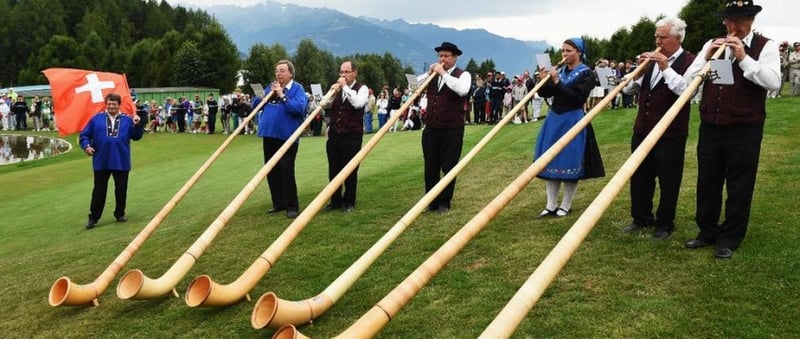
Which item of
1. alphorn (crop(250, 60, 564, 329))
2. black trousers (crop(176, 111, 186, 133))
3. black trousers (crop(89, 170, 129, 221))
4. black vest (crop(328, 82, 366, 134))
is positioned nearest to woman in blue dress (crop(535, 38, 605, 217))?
alphorn (crop(250, 60, 564, 329))

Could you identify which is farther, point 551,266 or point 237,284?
point 237,284

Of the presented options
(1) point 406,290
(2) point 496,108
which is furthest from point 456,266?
(2) point 496,108

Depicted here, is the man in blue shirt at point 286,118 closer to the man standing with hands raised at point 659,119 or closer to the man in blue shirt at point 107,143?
the man in blue shirt at point 107,143

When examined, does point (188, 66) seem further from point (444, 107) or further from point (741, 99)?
point (741, 99)

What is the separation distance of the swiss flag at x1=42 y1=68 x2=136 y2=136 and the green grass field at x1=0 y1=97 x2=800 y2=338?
1.71 m

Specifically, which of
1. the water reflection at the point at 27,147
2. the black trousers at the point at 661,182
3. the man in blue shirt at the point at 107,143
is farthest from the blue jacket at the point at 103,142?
the water reflection at the point at 27,147

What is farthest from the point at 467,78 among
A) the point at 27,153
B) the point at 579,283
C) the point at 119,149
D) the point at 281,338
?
the point at 27,153

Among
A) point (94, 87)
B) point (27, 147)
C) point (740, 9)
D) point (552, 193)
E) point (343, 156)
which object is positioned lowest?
point (27, 147)

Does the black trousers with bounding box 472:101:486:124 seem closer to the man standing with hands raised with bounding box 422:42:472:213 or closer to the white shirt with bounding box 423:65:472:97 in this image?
the man standing with hands raised with bounding box 422:42:472:213

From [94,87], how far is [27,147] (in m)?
21.5

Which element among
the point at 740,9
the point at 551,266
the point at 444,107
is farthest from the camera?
the point at 444,107

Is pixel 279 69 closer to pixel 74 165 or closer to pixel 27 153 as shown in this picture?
pixel 74 165

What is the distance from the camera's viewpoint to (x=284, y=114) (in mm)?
8703

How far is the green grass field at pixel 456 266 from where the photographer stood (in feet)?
14.4
